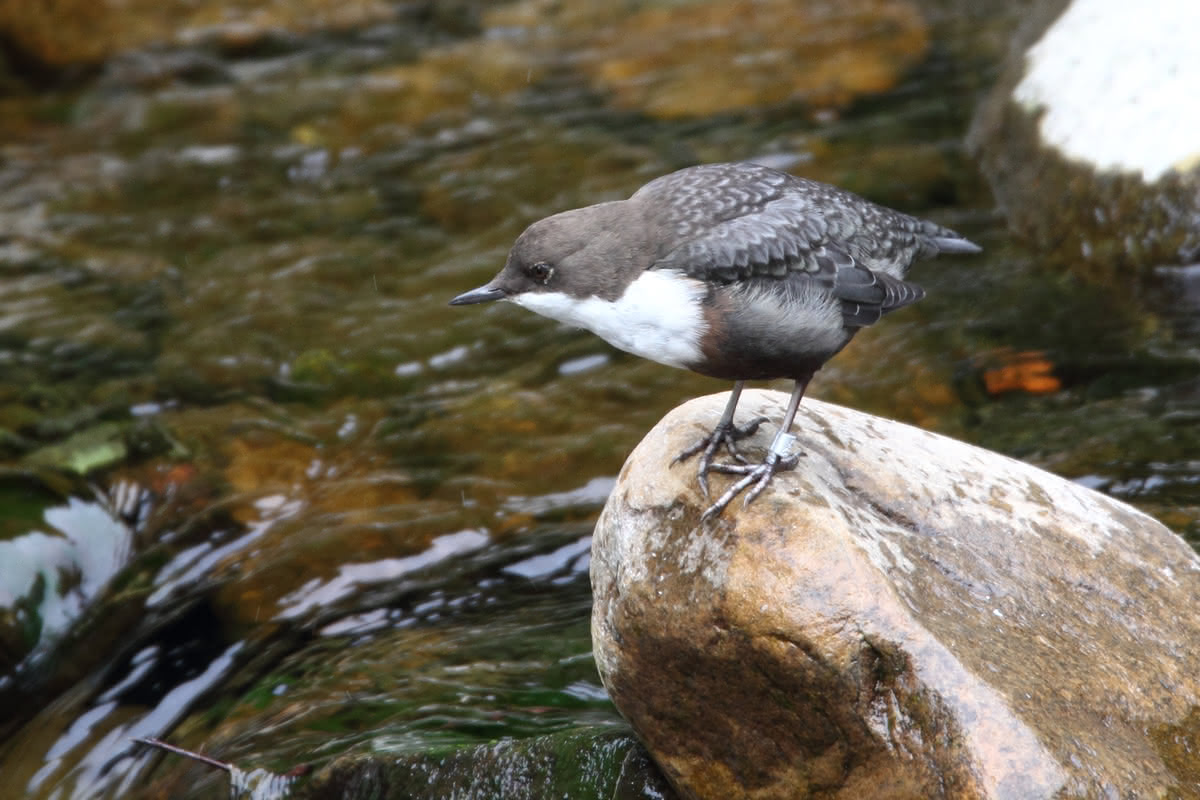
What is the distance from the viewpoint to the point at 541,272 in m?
3.62

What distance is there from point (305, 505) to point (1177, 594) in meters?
3.58

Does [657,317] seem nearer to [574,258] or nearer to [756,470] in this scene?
[574,258]

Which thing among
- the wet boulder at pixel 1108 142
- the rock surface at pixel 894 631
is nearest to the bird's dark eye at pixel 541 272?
the rock surface at pixel 894 631

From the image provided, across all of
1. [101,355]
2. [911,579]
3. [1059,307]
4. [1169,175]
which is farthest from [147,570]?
[1169,175]

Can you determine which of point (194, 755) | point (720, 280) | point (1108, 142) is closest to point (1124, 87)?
point (1108, 142)

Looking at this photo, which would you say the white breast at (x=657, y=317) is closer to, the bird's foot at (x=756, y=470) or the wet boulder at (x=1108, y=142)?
the bird's foot at (x=756, y=470)

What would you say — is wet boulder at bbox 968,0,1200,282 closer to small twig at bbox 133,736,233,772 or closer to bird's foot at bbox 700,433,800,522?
bird's foot at bbox 700,433,800,522

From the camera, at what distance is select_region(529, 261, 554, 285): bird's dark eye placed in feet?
11.8

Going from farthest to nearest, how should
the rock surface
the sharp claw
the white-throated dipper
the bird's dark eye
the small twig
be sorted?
the small twig → the bird's dark eye → the white-throated dipper → the sharp claw → the rock surface

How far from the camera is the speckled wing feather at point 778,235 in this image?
3529mm

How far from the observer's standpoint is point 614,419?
237 inches

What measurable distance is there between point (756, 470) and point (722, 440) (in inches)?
13.1

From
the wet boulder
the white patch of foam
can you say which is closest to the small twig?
the wet boulder

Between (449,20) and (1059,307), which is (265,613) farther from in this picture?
(449,20)
